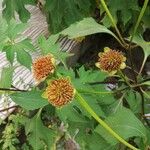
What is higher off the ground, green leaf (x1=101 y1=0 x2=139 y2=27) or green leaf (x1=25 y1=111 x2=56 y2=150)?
green leaf (x1=25 y1=111 x2=56 y2=150)

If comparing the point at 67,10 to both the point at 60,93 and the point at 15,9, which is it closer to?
the point at 15,9

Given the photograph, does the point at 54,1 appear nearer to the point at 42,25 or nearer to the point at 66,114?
the point at 42,25

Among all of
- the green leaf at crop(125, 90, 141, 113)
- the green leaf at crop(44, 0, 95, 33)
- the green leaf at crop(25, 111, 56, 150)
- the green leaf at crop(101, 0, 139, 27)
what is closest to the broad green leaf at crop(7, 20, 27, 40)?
the green leaf at crop(25, 111, 56, 150)

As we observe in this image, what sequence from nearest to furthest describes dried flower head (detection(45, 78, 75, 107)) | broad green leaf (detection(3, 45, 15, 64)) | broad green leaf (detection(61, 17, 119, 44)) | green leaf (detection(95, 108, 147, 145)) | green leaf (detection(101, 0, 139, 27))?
dried flower head (detection(45, 78, 75, 107)) → green leaf (detection(95, 108, 147, 145)) → broad green leaf (detection(61, 17, 119, 44)) → broad green leaf (detection(3, 45, 15, 64)) → green leaf (detection(101, 0, 139, 27))

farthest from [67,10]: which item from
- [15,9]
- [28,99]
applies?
[28,99]

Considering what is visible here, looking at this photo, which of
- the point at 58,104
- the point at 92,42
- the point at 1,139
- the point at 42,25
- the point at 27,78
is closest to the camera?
the point at 58,104

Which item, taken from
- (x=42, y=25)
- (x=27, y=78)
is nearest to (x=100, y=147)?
(x=27, y=78)

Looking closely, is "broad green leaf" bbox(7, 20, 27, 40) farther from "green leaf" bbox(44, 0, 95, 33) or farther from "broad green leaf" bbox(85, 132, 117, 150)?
"green leaf" bbox(44, 0, 95, 33)
